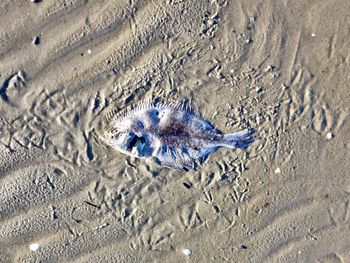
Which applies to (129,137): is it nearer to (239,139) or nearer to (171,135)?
(171,135)

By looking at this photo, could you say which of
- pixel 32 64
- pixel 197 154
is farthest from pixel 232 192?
pixel 32 64

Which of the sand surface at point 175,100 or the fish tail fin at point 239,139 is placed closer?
the sand surface at point 175,100

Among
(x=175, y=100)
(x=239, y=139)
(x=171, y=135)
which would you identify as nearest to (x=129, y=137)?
(x=171, y=135)

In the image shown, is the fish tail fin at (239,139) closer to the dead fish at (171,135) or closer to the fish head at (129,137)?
the dead fish at (171,135)

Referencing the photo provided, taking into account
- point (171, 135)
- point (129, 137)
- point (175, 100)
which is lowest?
point (171, 135)

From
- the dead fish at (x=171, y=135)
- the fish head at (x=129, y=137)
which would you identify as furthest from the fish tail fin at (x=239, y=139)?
the fish head at (x=129, y=137)

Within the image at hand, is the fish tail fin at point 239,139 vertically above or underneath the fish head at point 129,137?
underneath

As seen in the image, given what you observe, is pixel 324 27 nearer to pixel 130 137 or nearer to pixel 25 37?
pixel 130 137

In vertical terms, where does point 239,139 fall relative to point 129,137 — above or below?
below
